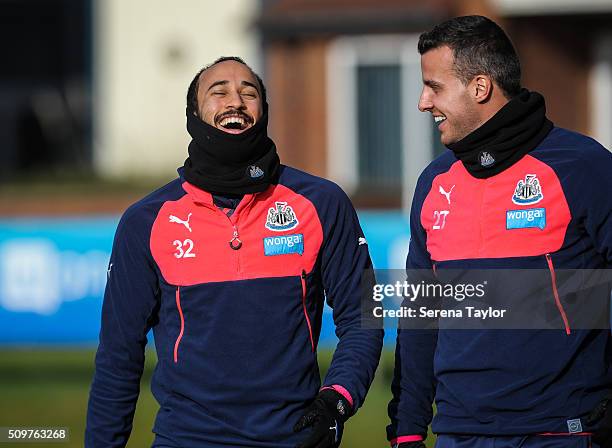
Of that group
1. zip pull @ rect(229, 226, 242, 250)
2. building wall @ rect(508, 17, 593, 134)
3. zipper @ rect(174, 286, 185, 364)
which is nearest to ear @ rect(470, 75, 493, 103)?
zip pull @ rect(229, 226, 242, 250)

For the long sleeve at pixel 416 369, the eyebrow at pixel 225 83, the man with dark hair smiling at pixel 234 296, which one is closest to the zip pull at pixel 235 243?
the man with dark hair smiling at pixel 234 296

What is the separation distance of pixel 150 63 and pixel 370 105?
16.8 ft

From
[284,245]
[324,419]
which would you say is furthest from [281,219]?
[324,419]

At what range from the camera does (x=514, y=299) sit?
4633 millimetres

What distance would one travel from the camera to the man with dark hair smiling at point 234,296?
4586 mm

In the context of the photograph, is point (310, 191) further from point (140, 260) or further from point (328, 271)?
point (140, 260)

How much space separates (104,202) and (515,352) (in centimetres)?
1339

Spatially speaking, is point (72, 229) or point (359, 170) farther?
point (359, 170)

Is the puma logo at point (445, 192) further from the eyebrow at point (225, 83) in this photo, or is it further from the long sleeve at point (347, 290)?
the eyebrow at point (225, 83)

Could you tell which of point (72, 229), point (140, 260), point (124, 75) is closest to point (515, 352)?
point (140, 260)

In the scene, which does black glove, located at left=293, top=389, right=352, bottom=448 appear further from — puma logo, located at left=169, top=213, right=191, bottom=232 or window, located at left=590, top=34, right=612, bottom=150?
window, located at left=590, top=34, right=612, bottom=150

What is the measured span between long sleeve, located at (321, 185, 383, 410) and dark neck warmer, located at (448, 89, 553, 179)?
508mm

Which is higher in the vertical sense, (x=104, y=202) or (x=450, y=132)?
(x=450, y=132)

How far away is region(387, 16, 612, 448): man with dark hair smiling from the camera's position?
15.0 ft
